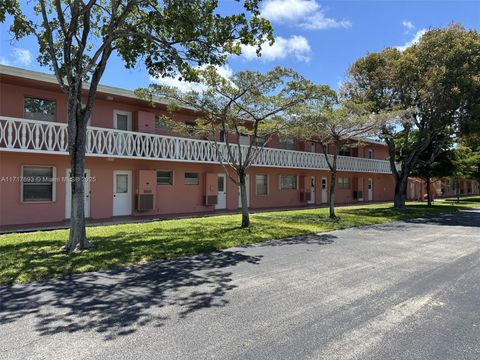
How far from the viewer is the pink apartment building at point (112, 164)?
13.7 m

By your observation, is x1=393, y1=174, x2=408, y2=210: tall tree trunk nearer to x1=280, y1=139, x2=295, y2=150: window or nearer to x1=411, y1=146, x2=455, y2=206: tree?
x1=411, y1=146, x2=455, y2=206: tree

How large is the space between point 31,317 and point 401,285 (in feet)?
17.3

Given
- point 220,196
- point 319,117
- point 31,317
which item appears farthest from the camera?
point 220,196

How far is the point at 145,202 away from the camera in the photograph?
683 inches

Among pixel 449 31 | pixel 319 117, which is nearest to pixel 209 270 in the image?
pixel 319 117

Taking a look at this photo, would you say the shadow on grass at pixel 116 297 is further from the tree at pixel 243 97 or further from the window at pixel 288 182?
the window at pixel 288 182

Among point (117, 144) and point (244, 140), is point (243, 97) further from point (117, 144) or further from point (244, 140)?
point (244, 140)

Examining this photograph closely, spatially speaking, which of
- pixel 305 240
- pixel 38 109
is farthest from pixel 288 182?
pixel 38 109

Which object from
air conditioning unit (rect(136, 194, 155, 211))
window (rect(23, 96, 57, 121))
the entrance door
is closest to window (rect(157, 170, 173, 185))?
air conditioning unit (rect(136, 194, 155, 211))

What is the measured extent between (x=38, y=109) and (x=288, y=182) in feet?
50.9

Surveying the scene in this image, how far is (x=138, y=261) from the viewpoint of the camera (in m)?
7.86

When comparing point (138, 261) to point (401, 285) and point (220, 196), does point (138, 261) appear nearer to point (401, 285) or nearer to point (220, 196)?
point (401, 285)

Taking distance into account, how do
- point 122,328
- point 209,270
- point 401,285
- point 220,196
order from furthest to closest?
point 220,196 < point 209,270 < point 401,285 < point 122,328

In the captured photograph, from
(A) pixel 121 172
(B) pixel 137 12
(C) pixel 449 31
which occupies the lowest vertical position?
(A) pixel 121 172
